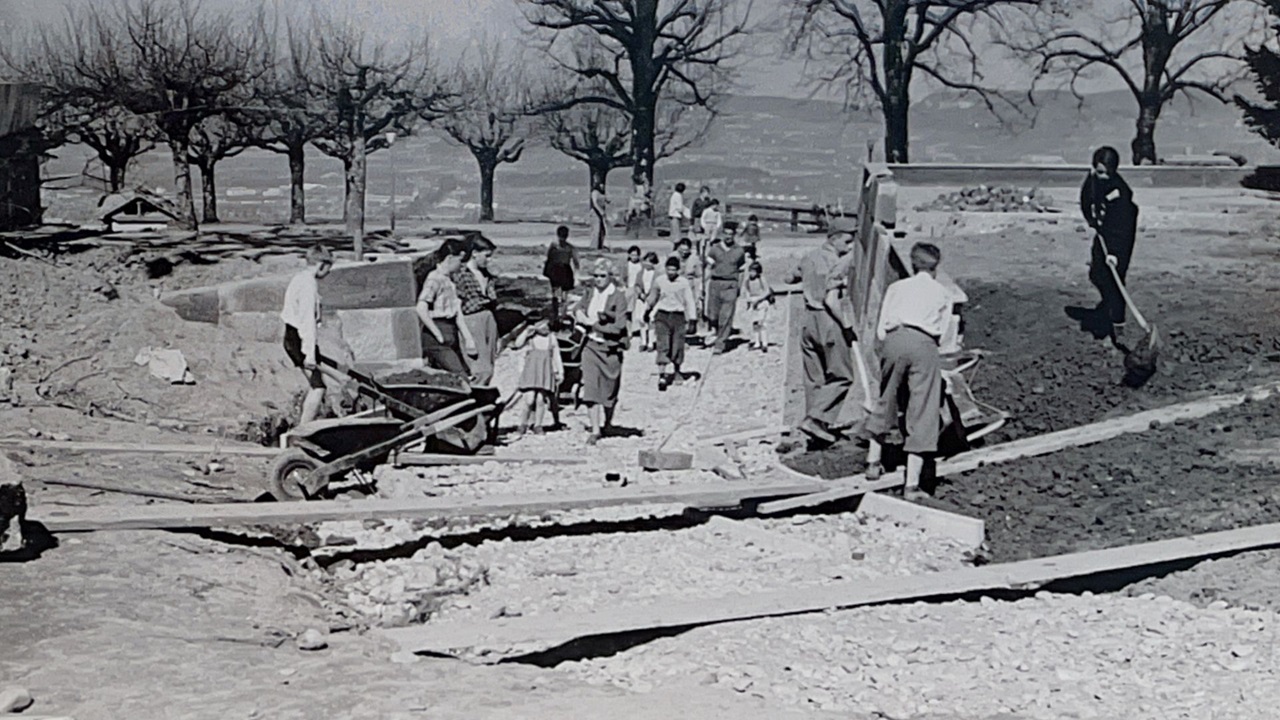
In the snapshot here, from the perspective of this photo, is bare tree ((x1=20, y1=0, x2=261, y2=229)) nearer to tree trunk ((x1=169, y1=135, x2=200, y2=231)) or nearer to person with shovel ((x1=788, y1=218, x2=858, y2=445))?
tree trunk ((x1=169, y1=135, x2=200, y2=231))

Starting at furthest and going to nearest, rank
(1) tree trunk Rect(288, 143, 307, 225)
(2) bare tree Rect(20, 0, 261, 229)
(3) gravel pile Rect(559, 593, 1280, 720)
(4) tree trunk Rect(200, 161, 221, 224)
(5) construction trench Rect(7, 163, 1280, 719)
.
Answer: (4) tree trunk Rect(200, 161, 221, 224) < (1) tree trunk Rect(288, 143, 307, 225) < (2) bare tree Rect(20, 0, 261, 229) < (5) construction trench Rect(7, 163, 1280, 719) < (3) gravel pile Rect(559, 593, 1280, 720)

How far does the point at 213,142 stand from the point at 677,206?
1.76 m

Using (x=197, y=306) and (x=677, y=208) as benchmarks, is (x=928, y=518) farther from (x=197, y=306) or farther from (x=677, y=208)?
(x=197, y=306)

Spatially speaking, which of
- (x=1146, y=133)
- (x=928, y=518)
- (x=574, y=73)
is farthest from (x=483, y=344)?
(x=1146, y=133)

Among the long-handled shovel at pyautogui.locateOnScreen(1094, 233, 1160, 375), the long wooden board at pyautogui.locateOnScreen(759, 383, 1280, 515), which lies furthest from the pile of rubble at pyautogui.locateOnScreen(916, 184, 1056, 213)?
the long wooden board at pyautogui.locateOnScreen(759, 383, 1280, 515)

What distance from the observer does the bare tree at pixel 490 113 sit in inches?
192

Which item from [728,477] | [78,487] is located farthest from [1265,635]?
[78,487]

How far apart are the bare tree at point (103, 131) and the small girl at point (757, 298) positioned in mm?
2419

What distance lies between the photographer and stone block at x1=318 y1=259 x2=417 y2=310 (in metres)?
4.63

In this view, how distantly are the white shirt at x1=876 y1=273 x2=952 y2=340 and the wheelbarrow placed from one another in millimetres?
1462

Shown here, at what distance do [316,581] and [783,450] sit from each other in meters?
1.93

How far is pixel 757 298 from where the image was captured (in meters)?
5.62

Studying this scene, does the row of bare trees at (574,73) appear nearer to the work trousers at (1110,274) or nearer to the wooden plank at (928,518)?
the work trousers at (1110,274)

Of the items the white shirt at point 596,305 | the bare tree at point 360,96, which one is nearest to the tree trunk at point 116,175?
the bare tree at point 360,96
